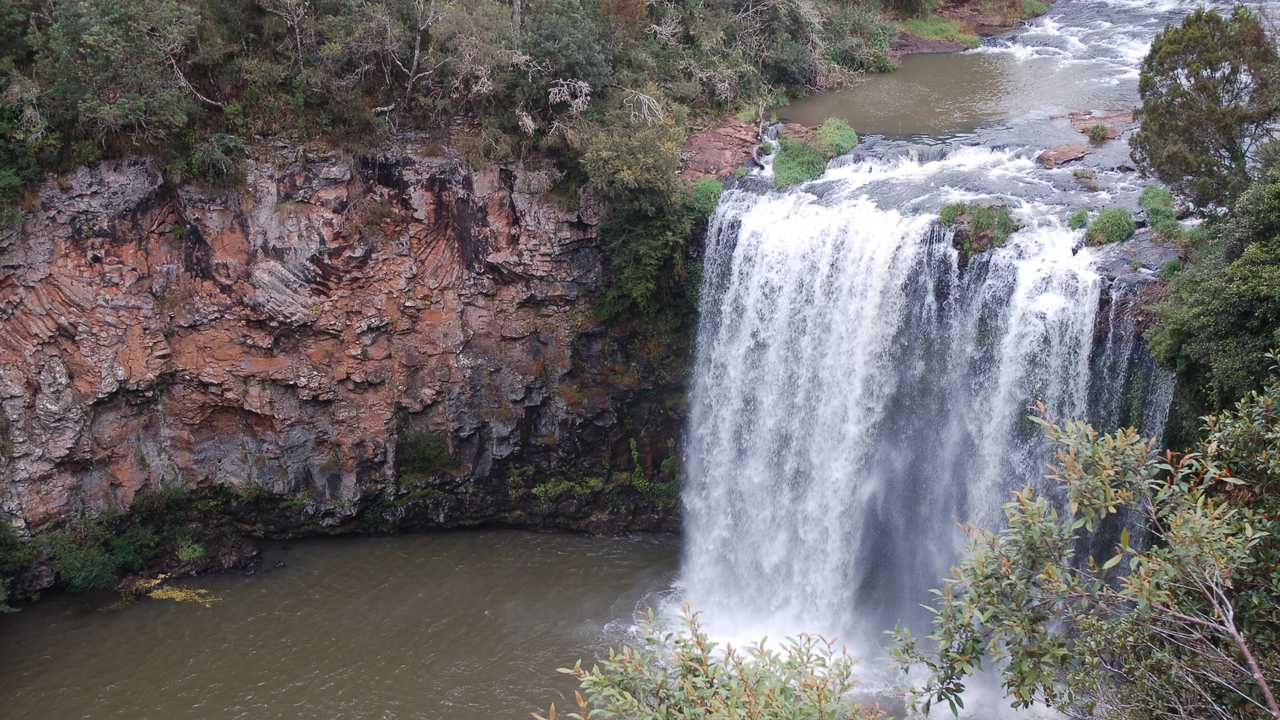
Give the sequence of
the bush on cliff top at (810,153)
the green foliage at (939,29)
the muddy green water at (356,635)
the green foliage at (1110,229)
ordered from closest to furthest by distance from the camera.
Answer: the green foliage at (1110,229)
the muddy green water at (356,635)
the bush on cliff top at (810,153)
the green foliage at (939,29)

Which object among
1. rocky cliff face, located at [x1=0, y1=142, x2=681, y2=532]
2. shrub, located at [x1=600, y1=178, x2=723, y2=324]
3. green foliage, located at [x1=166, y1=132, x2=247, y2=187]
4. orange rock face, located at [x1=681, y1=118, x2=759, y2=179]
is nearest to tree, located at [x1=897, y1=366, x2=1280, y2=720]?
shrub, located at [x1=600, y1=178, x2=723, y2=324]

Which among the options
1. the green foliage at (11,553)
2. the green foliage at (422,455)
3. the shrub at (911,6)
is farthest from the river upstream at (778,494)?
the shrub at (911,6)

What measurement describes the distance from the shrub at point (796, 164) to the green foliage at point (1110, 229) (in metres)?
5.95

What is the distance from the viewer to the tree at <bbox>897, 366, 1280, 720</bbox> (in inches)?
316

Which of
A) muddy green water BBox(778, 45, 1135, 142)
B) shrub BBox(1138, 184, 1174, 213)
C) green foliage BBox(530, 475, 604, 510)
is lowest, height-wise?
green foliage BBox(530, 475, 604, 510)

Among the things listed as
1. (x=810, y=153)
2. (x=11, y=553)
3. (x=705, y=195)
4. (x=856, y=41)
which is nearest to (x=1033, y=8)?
(x=856, y=41)

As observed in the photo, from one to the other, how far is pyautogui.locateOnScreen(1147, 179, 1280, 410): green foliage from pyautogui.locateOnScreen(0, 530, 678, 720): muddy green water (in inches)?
414

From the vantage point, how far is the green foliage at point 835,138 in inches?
820

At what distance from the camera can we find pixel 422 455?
20641 mm

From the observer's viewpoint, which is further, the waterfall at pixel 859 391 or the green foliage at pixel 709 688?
the waterfall at pixel 859 391

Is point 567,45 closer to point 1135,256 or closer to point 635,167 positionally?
point 635,167

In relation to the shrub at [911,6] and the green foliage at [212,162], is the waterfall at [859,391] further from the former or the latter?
the shrub at [911,6]

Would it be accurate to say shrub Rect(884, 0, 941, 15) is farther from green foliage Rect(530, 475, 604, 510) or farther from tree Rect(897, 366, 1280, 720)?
tree Rect(897, 366, 1280, 720)

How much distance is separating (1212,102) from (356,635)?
16931 millimetres
